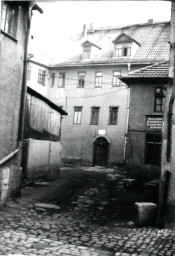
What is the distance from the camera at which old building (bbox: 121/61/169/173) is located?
16031 mm

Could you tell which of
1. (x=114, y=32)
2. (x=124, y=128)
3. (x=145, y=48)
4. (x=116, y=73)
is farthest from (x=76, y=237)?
(x=114, y=32)

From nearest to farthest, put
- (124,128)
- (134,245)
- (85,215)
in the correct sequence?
(134,245) < (85,215) < (124,128)

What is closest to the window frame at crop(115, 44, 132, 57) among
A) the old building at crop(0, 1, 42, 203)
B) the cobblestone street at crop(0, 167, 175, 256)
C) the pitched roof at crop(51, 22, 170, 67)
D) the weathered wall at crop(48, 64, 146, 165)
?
the pitched roof at crop(51, 22, 170, 67)

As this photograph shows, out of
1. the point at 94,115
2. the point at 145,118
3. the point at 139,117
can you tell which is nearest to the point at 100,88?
the point at 94,115

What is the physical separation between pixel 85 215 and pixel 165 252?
350 centimetres

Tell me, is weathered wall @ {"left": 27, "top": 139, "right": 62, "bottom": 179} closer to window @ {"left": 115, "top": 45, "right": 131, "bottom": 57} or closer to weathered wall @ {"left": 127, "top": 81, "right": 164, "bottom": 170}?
weathered wall @ {"left": 127, "top": 81, "right": 164, "bottom": 170}

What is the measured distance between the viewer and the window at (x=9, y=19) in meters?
9.14

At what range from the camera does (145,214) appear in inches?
311

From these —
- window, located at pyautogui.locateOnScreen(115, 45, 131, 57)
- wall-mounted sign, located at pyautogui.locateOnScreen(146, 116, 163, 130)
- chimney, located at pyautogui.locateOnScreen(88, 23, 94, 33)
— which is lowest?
wall-mounted sign, located at pyautogui.locateOnScreen(146, 116, 163, 130)

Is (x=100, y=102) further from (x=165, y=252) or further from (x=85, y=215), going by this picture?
(x=165, y=252)

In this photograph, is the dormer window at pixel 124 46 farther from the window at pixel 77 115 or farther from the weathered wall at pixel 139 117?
the weathered wall at pixel 139 117

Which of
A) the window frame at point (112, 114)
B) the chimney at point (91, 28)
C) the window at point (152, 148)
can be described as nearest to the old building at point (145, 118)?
the window at point (152, 148)

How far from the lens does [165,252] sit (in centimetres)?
591

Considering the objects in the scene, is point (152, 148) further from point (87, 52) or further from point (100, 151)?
point (87, 52)
